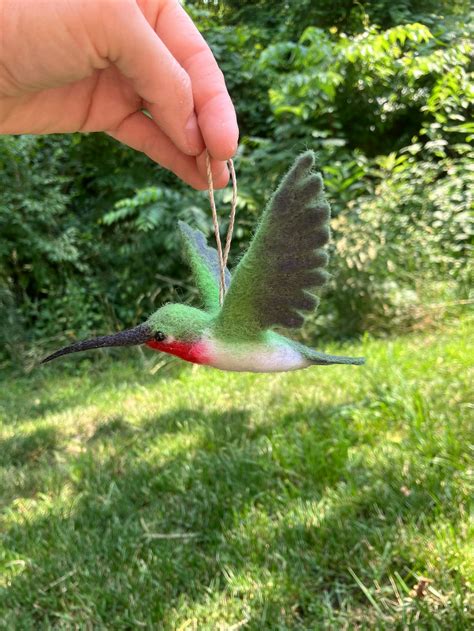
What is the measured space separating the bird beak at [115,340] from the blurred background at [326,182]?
8.36 feet

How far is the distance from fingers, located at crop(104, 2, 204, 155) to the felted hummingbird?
1.19ft

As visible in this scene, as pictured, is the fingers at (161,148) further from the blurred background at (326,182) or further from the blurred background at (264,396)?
the blurred background at (326,182)

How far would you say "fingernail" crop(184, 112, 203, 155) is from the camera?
994 mm

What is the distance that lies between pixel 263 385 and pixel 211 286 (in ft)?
7.49

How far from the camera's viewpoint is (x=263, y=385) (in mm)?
3125

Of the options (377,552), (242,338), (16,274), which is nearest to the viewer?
(242,338)

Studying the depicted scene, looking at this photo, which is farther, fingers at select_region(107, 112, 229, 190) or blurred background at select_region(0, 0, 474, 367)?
blurred background at select_region(0, 0, 474, 367)

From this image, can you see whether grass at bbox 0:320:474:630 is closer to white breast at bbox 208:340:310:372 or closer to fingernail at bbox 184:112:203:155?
white breast at bbox 208:340:310:372

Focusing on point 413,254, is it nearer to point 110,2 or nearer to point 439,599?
point 439,599

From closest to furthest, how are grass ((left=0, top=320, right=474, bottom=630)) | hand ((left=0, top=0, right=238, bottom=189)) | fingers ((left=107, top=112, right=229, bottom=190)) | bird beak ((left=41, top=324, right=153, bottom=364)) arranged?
bird beak ((left=41, top=324, right=153, bottom=364)) < hand ((left=0, top=0, right=238, bottom=189)) < fingers ((left=107, top=112, right=229, bottom=190)) < grass ((left=0, top=320, right=474, bottom=630))

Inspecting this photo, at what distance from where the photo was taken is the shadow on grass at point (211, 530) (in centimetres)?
167

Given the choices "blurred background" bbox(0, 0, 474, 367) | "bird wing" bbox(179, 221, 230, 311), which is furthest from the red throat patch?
"blurred background" bbox(0, 0, 474, 367)

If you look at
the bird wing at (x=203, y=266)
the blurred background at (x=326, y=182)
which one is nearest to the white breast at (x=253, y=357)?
the bird wing at (x=203, y=266)

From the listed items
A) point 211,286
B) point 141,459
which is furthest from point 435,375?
point 211,286
